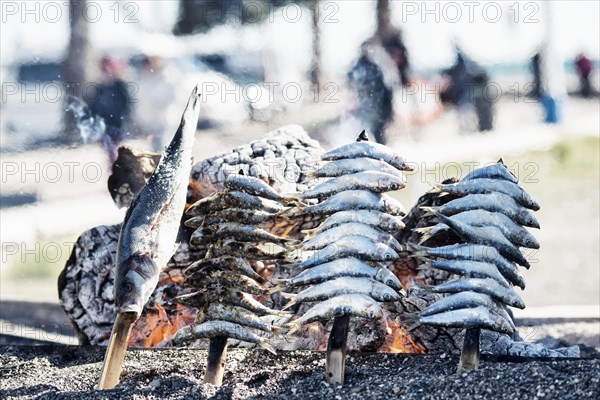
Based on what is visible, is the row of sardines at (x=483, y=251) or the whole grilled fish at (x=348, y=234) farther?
the whole grilled fish at (x=348, y=234)

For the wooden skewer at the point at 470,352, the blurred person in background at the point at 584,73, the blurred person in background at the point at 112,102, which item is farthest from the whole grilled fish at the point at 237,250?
the blurred person in background at the point at 584,73

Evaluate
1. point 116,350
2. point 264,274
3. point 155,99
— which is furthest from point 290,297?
point 155,99

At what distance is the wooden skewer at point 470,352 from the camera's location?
4.48 m

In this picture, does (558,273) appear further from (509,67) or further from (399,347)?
(399,347)

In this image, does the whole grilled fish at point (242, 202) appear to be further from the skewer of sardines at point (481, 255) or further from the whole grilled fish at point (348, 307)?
the skewer of sardines at point (481, 255)

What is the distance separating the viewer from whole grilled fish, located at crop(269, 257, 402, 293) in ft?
14.8

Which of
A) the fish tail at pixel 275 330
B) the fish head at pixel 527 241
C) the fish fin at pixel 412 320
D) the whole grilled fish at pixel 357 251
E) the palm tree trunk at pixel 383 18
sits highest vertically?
the palm tree trunk at pixel 383 18

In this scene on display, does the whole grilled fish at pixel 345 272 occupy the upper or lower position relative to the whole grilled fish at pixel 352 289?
upper

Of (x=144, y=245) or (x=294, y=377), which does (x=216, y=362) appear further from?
(x=144, y=245)

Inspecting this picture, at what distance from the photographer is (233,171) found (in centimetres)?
583

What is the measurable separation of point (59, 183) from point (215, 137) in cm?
225

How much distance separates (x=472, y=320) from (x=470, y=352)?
17 cm

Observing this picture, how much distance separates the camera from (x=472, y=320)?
4.39 m

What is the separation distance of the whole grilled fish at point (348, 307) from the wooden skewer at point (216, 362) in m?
0.47
